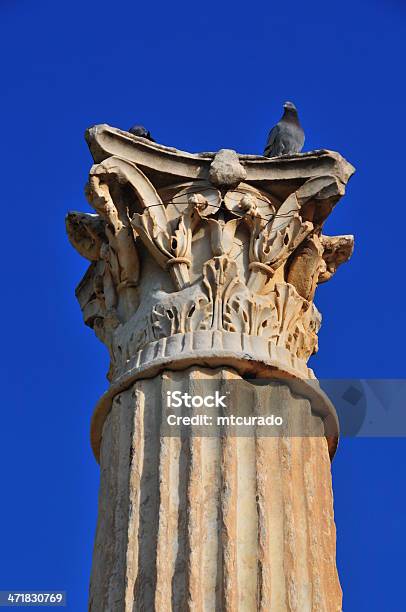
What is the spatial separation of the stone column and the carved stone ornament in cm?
1

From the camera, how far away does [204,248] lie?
37.6 feet

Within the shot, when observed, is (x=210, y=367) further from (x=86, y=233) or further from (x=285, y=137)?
(x=285, y=137)

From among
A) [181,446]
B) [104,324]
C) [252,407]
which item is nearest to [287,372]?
[252,407]

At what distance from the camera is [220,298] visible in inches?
433

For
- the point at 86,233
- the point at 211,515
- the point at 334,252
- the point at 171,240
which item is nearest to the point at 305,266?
the point at 334,252

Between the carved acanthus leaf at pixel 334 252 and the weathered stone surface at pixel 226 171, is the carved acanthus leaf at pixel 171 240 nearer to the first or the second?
the weathered stone surface at pixel 226 171

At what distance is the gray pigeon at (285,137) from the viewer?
14.4 meters

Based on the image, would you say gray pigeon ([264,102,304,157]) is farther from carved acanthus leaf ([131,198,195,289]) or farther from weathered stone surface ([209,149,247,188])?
carved acanthus leaf ([131,198,195,289])

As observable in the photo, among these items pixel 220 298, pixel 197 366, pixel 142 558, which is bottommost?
pixel 142 558

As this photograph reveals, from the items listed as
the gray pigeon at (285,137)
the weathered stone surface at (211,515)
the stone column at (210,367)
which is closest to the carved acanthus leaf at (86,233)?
the stone column at (210,367)

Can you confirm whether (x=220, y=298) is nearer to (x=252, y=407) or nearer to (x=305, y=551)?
(x=252, y=407)

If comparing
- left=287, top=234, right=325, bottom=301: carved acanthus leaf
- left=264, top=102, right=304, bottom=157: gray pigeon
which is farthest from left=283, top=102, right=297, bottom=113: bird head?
left=287, top=234, right=325, bottom=301: carved acanthus leaf

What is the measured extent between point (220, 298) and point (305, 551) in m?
2.30

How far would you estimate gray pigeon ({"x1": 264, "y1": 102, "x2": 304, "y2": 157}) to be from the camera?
567 inches
